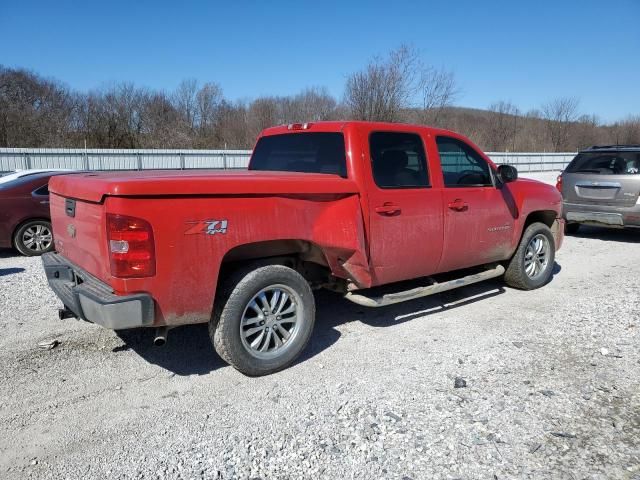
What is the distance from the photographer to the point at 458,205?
5078 mm

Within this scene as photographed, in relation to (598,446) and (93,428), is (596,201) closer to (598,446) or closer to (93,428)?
(598,446)

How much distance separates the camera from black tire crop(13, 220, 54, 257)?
8.22 metres

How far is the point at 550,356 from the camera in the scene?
173 inches

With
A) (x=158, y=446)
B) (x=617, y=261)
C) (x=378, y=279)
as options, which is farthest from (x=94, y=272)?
(x=617, y=261)

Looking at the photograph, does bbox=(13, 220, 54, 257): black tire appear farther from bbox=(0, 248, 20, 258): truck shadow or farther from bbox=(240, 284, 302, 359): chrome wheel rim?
bbox=(240, 284, 302, 359): chrome wheel rim

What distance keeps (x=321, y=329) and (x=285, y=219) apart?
1570mm

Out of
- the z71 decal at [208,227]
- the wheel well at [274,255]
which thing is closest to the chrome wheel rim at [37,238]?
the wheel well at [274,255]

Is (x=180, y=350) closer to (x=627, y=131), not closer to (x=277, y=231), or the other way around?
(x=277, y=231)

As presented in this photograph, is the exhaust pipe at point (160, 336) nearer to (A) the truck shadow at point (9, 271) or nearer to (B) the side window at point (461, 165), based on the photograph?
(B) the side window at point (461, 165)

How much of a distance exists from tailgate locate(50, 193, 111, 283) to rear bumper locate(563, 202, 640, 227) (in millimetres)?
Result: 8917

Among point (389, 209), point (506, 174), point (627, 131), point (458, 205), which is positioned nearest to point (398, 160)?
point (389, 209)

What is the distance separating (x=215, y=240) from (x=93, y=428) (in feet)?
4.61

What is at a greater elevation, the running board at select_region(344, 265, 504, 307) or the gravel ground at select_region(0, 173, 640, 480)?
the running board at select_region(344, 265, 504, 307)

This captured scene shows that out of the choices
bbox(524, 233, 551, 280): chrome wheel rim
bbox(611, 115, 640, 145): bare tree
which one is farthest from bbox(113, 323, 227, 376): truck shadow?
bbox(611, 115, 640, 145): bare tree
